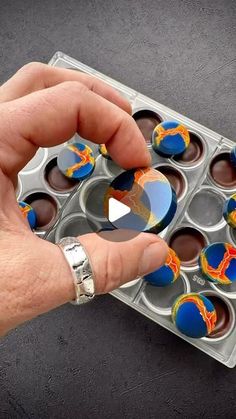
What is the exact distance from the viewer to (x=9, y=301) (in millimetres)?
708

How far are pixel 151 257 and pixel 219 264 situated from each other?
0.32 metres

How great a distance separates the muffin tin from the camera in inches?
44.5

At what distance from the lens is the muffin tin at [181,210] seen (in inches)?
44.5

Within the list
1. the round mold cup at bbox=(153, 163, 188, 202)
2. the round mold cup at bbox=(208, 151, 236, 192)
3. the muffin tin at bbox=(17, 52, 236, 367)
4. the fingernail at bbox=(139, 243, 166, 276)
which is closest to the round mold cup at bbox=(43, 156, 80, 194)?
the muffin tin at bbox=(17, 52, 236, 367)

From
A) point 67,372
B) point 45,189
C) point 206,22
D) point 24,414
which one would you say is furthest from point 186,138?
point 24,414

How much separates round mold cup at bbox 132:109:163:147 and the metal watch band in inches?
23.6

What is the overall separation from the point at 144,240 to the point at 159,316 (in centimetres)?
39

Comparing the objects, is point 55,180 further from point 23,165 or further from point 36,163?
point 23,165

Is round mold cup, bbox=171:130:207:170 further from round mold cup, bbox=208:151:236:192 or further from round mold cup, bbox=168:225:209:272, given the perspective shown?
round mold cup, bbox=168:225:209:272

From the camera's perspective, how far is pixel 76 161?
1196 millimetres

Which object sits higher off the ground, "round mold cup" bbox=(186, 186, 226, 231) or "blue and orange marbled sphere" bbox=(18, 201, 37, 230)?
"round mold cup" bbox=(186, 186, 226, 231)

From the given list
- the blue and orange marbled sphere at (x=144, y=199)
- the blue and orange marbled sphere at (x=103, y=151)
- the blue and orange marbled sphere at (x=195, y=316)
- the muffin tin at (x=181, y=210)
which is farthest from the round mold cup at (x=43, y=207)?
the blue and orange marbled sphere at (x=195, y=316)

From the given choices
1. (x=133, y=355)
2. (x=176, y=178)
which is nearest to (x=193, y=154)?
(x=176, y=178)
